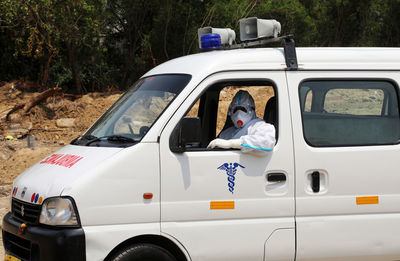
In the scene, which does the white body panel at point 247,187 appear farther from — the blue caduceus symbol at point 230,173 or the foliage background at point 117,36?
the foliage background at point 117,36

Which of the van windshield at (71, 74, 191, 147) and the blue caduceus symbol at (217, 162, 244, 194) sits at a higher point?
the van windshield at (71, 74, 191, 147)

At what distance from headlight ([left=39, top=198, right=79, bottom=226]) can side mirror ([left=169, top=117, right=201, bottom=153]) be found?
85 cm

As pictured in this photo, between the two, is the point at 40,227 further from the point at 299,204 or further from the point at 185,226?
the point at 299,204

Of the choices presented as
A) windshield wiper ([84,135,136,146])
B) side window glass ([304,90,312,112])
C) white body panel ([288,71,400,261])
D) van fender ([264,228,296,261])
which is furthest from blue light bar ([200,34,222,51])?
van fender ([264,228,296,261])

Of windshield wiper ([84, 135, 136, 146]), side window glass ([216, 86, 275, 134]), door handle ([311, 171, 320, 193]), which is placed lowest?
door handle ([311, 171, 320, 193])

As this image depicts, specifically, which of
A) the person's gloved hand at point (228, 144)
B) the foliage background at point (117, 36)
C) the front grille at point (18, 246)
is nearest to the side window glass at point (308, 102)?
the person's gloved hand at point (228, 144)

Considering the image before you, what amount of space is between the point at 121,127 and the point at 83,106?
1419 cm

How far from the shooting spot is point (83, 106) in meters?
18.7

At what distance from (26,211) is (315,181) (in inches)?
87.2

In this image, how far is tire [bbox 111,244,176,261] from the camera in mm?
4277

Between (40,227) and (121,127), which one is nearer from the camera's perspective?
(40,227)

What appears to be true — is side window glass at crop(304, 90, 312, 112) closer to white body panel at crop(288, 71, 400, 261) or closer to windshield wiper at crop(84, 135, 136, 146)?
white body panel at crop(288, 71, 400, 261)

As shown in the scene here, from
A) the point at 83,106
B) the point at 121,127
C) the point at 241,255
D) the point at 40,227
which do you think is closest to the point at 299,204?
the point at 241,255

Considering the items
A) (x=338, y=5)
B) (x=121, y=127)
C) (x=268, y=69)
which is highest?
(x=338, y=5)
